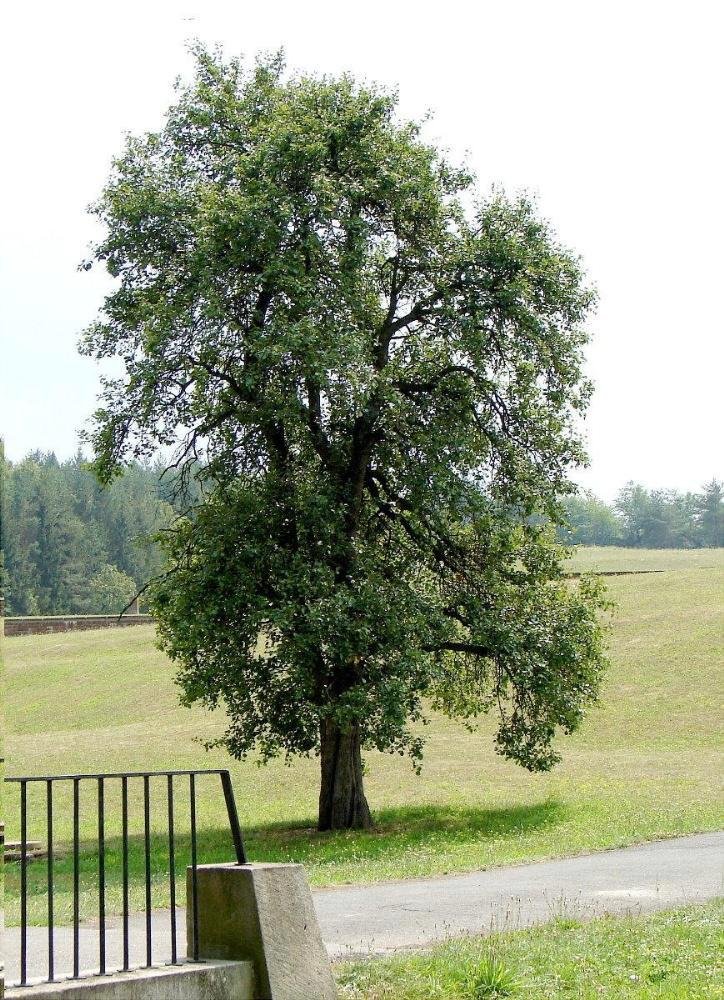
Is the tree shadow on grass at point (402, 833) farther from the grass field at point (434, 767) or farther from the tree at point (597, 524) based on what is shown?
the tree at point (597, 524)

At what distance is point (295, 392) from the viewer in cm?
2173

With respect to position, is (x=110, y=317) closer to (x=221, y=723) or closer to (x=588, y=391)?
(x=588, y=391)

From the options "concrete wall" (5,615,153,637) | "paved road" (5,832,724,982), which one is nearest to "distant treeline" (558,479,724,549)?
"concrete wall" (5,615,153,637)

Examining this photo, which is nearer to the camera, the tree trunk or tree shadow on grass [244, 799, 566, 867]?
tree shadow on grass [244, 799, 566, 867]

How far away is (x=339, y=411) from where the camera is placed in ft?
76.0

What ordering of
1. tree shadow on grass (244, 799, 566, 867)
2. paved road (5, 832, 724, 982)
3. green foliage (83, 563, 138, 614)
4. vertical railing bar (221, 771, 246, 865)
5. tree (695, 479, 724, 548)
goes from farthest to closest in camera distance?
1. tree (695, 479, 724, 548)
2. green foliage (83, 563, 138, 614)
3. tree shadow on grass (244, 799, 566, 867)
4. paved road (5, 832, 724, 982)
5. vertical railing bar (221, 771, 246, 865)

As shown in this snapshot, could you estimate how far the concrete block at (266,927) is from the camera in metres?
7.16

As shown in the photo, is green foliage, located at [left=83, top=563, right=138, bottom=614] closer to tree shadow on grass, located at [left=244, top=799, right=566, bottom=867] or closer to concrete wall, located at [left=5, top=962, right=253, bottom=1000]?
tree shadow on grass, located at [left=244, top=799, right=566, bottom=867]

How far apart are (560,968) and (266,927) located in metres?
3.04

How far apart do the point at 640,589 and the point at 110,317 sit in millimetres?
43040

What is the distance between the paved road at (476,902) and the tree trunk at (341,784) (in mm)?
6754

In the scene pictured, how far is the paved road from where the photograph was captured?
10.7m

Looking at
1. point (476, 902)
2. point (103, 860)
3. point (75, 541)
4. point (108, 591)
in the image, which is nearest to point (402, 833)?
point (476, 902)

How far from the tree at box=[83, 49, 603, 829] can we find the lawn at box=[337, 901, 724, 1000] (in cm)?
1120
